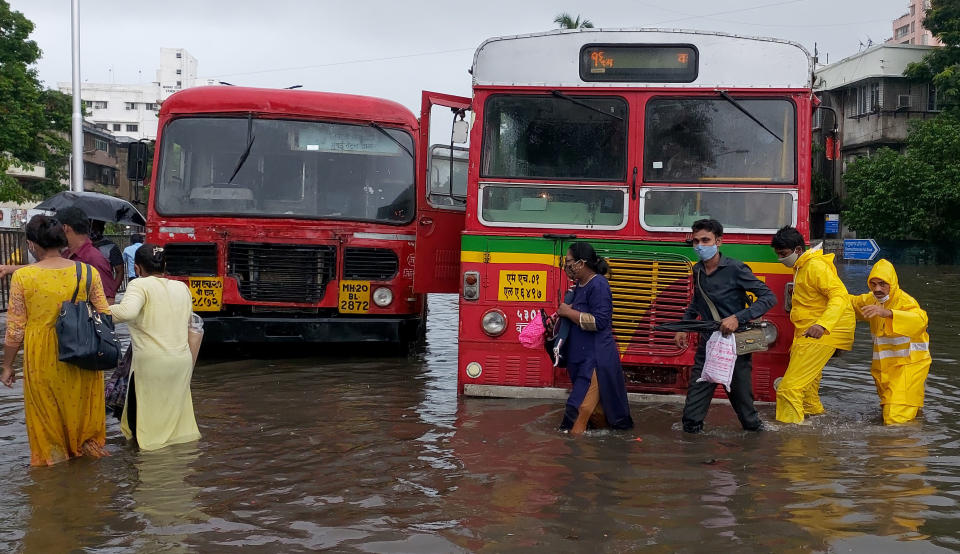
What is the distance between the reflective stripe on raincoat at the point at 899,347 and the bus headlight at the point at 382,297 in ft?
16.5

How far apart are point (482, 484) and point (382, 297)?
548cm

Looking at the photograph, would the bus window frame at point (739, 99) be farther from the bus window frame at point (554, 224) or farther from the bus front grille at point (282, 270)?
the bus front grille at point (282, 270)

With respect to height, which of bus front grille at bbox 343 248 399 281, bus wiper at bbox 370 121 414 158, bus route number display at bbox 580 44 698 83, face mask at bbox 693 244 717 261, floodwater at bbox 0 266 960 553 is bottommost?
floodwater at bbox 0 266 960 553

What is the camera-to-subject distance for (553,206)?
887 centimetres

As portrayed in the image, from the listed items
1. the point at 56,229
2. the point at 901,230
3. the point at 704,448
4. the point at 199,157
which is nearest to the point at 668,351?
the point at 704,448

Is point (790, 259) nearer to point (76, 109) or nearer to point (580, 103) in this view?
point (580, 103)

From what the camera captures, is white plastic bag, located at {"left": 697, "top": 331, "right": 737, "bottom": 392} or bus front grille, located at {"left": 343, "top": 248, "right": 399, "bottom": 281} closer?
white plastic bag, located at {"left": 697, "top": 331, "right": 737, "bottom": 392}

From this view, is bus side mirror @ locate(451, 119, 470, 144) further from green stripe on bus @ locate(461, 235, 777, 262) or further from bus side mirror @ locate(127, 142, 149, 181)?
bus side mirror @ locate(127, 142, 149, 181)

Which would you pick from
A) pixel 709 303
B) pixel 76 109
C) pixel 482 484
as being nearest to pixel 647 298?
pixel 709 303

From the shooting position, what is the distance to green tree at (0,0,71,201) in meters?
34.7

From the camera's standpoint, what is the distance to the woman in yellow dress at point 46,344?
21.4 ft

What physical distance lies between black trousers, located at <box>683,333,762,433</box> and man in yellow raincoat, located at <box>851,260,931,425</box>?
1.27 metres

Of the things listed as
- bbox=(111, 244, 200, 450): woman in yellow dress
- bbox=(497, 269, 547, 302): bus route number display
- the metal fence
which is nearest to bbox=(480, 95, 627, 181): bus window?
bbox=(497, 269, 547, 302): bus route number display

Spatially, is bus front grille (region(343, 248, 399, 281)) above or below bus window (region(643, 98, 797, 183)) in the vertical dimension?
below
